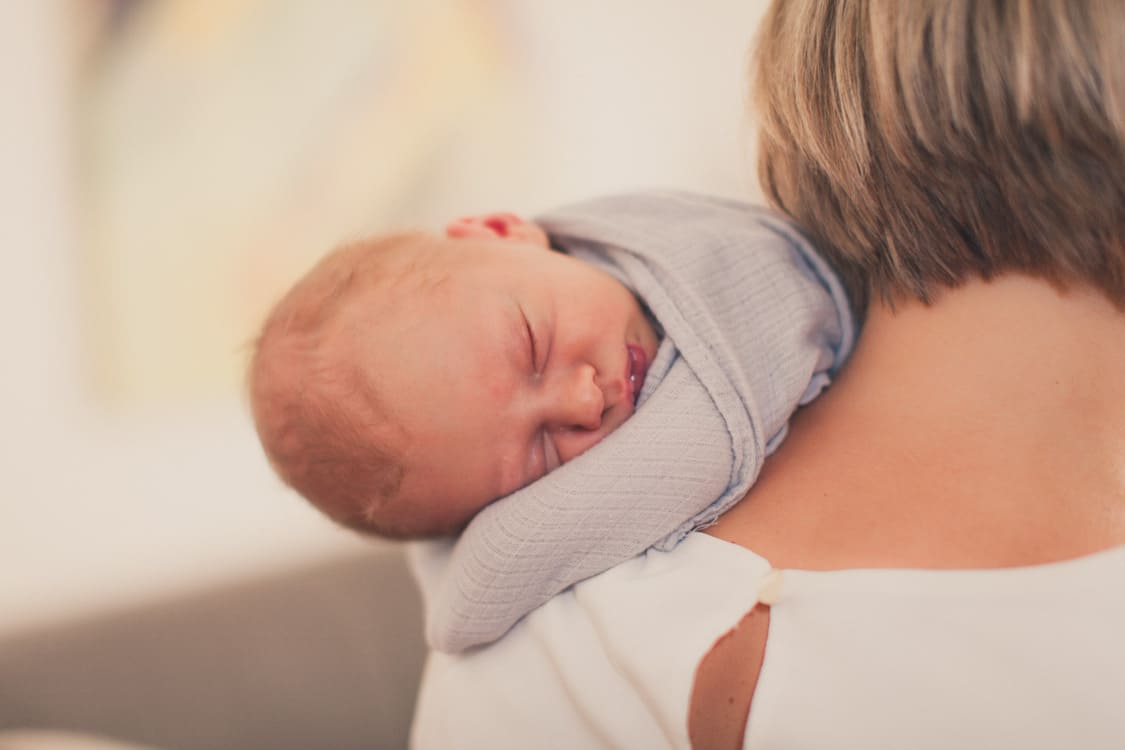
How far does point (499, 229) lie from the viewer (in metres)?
1.15

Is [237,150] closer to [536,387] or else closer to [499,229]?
[499,229]

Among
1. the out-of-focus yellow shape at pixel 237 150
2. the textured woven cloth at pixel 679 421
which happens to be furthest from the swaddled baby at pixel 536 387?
the out-of-focus yellow shape at pixel 237 150

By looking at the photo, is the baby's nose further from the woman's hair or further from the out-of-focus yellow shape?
the out-of-focus yellow shape

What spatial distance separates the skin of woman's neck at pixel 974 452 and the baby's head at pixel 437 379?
0.25m

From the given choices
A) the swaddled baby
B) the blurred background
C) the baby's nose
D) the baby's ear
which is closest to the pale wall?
the blurred background

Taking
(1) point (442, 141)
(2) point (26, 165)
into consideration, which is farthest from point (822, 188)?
(2) point (26, 165)

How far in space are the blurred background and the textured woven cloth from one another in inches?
34.3

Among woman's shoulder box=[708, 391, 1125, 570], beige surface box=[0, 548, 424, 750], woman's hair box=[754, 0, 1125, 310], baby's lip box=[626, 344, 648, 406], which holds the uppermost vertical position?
woman's hair box=[754, 0, 1125, 310]

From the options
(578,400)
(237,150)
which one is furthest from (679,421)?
(237,150)

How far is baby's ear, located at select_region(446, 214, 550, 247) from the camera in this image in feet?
3.62

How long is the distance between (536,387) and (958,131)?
0.50 m

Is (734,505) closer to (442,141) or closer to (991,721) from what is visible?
(991,721)

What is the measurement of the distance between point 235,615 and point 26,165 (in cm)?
102

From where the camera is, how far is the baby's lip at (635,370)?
3.16 feet
